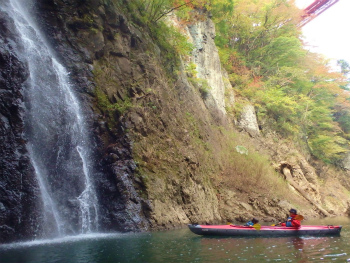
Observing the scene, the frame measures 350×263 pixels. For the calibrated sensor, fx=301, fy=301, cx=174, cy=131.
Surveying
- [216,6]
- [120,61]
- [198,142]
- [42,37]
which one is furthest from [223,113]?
[42,37]

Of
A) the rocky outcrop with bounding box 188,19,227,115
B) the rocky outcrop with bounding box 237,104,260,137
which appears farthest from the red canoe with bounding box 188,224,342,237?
the rocky outcrop with bounding box 237,104,260,137

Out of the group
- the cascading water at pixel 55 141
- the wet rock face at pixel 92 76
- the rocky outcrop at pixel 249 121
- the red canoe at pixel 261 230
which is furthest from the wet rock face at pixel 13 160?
the rocky outcrop at pixel 249 121

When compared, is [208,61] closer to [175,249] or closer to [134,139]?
[134,139]

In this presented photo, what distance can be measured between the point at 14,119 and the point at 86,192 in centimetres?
357

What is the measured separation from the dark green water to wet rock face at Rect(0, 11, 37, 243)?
74 centimetres

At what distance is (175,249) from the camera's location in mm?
7809

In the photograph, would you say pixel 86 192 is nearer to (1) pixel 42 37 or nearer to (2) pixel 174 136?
(2) pixel 174 136

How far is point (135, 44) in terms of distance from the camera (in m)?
15.6

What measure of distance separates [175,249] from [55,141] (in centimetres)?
612

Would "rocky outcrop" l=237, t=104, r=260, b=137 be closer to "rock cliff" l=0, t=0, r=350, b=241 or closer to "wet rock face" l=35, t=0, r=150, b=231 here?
"rock cliff" l=0, t=0, r=350, b=241

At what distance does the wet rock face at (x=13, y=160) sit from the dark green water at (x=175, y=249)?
29.2 inches

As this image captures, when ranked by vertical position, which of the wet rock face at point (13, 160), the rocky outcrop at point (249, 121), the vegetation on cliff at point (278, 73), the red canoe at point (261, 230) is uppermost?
the vegetation on cliff at point (278, 73)

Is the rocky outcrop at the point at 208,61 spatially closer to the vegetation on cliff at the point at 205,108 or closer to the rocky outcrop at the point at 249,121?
the vegetation on cliff at the point at 205,108

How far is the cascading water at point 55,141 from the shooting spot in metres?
10.2
